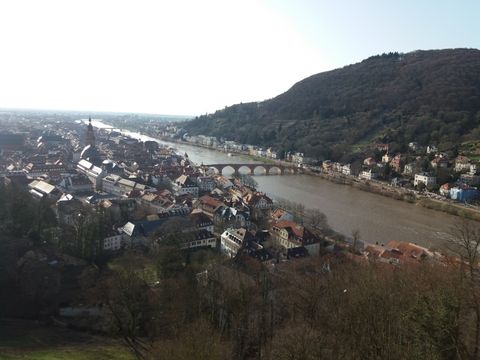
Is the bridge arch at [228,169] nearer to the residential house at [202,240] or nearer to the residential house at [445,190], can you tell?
the residential house at [445,190]

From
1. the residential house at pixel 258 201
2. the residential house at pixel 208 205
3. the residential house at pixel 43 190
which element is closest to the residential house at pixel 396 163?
the residential house at pixel 258 201

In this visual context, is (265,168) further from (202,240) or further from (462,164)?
(202,240)

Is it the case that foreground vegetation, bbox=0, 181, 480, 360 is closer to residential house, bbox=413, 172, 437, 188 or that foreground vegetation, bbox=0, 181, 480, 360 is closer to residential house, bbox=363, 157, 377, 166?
residential house, bbox=413, 172, 437, 188

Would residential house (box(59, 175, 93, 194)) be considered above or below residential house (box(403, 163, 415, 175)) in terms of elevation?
below

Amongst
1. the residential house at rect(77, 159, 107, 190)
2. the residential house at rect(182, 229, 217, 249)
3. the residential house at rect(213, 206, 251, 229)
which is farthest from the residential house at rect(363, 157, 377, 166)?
the residential house at rect(182, 229, 217, 249)

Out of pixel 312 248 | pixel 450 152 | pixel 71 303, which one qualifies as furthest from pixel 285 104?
pixel 71 303

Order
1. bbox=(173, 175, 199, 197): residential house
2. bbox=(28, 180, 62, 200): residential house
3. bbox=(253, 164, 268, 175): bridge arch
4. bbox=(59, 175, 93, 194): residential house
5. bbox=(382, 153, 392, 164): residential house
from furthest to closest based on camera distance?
bbox=(253, 164, 268, 175): bridge arch, bbox=(382, 153, 392, 164): residential house, bbox=(173, 175, 199, 197): residential house, bbox=(59, 175, 93, 194): residential house, bbox=(28, 180, 62, 200): residential house
